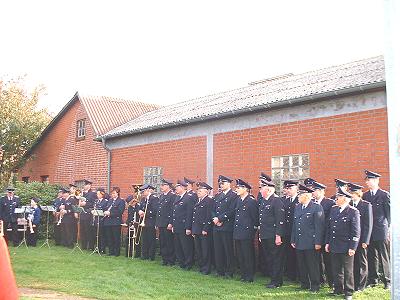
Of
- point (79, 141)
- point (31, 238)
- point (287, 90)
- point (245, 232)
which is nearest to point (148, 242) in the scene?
point (245, 232)

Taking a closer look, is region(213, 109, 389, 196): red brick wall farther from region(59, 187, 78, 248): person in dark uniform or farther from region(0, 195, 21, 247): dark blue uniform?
region(0, 195, 21, 247): dark blue uniform

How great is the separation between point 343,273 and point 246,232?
2.45 meters

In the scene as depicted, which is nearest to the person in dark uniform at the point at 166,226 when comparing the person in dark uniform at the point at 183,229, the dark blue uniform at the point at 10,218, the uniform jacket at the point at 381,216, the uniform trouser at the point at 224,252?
the person in dark uniform at the point at 183,229

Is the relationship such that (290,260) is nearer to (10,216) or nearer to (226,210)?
(226,210)

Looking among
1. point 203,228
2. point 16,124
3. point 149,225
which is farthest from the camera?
point 16,124

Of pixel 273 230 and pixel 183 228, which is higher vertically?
pixel 273 230

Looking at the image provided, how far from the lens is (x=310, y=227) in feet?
30.8

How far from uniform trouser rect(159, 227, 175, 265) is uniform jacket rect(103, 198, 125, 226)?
7.24 ft

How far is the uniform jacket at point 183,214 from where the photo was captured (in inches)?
491

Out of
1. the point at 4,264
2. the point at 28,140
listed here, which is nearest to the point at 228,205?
the point at 4,264

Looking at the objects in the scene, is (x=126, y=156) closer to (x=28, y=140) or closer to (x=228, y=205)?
(x=228, y=205)

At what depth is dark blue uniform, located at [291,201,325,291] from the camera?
9289mm

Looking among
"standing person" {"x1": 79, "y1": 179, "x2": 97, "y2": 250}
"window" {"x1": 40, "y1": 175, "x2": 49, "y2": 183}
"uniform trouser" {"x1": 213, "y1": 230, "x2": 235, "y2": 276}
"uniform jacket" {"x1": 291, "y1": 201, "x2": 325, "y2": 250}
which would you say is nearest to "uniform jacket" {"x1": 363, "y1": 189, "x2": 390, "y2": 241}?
"uniform jacket" {"x1": 291, "y1": 201, "x2": 325, "y2": 250}

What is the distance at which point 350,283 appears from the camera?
27.9 feet
